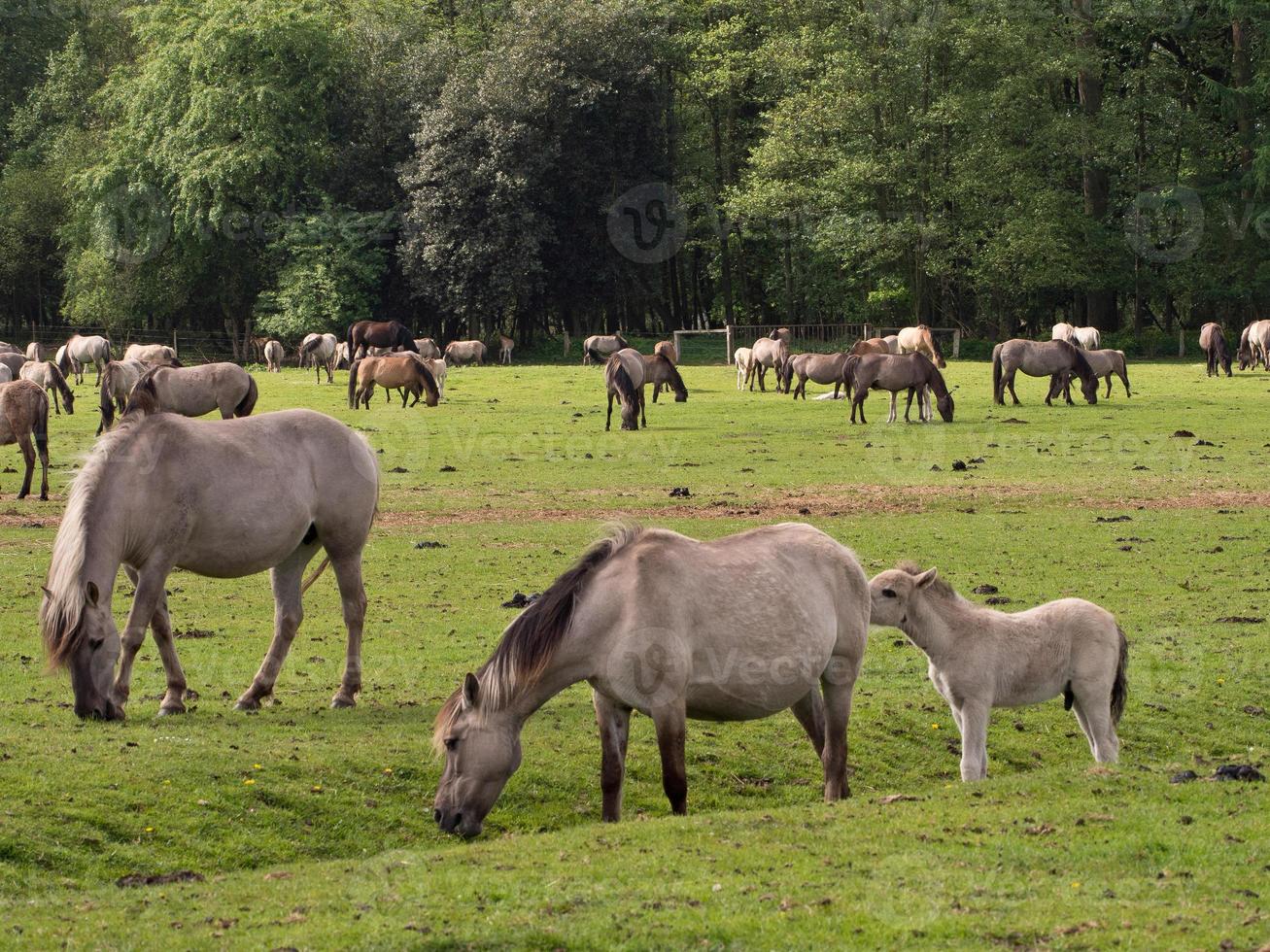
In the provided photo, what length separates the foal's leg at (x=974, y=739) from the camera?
9961 millimetres

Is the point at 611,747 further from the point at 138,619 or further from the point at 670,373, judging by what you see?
the point at 670,373

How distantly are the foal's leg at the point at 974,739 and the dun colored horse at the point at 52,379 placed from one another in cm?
3219

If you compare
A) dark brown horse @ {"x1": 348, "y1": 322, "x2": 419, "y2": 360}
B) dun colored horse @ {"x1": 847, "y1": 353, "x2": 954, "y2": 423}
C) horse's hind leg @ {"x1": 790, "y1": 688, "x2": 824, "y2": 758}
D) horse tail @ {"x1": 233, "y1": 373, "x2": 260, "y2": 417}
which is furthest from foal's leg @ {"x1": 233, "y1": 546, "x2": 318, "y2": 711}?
dark brown horse @ {"x1": 348, "y1": 322, "x2": 419, "y2": 360}

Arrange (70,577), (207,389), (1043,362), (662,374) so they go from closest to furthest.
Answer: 1. (70,577)
2. (207,389)
3. (1043,362)
4. (662,374)

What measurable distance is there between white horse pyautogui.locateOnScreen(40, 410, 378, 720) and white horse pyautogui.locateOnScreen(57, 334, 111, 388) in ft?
130

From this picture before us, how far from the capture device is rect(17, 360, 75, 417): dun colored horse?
127 feet

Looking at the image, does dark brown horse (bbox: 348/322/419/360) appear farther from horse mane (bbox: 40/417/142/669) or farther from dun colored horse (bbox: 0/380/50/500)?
horse mane (bbox: 40/417/142/669)

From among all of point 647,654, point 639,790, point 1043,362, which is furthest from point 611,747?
point 1043,362

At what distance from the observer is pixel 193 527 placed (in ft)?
36.0

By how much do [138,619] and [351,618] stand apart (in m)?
1.78

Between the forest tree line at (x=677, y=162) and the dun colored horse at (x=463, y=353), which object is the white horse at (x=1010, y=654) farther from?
the dun colored horse at (x=463, y=353)

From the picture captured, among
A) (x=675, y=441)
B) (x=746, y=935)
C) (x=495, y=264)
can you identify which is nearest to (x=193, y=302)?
(x=495, y=264)

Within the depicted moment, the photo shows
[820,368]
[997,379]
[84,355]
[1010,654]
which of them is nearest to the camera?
[1010,654]

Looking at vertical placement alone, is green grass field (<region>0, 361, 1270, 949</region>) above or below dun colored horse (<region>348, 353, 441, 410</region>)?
below
